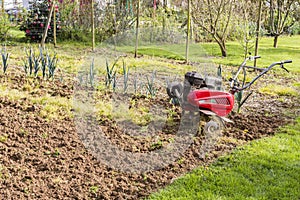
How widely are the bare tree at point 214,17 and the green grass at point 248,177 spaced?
272 inches

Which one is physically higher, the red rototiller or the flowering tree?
the flowering tree

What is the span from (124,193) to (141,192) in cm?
14

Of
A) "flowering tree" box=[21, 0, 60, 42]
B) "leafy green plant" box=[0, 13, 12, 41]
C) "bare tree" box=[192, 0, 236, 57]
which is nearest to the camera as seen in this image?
"leafy green plant" box=[0, 13, 12, 41]

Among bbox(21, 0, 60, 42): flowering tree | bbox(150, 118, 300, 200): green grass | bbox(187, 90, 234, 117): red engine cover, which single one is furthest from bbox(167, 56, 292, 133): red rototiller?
bbox(21, 0, 60, 42): flowering tree

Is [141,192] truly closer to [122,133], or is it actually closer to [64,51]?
[122,133]

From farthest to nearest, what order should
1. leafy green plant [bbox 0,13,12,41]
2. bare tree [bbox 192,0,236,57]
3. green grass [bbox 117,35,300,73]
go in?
1. bare tree [bbox 192,0,236,57]
2. leafy green plant [bbox 0,13,12,41]
3. green grass [bbox 117,35,300,73]

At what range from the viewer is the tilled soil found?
10.2ft

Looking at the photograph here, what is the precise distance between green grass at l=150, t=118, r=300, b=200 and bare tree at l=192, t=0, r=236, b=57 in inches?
272

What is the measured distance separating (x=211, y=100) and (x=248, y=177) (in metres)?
1.06

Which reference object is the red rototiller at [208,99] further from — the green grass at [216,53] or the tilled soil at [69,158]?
the green grass at [216,53]

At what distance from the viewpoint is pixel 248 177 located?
3.47 metres

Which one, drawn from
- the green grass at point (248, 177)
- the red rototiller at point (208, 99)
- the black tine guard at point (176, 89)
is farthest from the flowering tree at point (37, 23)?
the green grass at point (248, 177)

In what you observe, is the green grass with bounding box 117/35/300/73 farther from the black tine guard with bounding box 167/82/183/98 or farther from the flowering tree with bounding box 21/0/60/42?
the black tine guard with bounding box 167/82/183/98

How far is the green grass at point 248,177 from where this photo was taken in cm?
317
